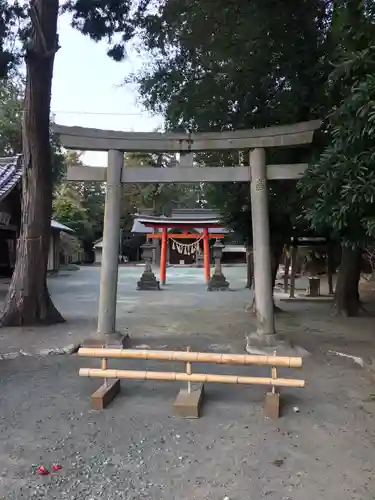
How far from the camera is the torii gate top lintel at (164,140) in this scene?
690 cm

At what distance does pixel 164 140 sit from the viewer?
7.02m

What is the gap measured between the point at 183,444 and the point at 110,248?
3697 mm

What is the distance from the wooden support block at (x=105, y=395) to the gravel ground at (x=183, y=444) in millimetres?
78

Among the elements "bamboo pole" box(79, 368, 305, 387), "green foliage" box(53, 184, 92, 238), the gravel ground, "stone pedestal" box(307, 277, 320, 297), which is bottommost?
the gravel ground

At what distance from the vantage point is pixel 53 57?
29.7 feet

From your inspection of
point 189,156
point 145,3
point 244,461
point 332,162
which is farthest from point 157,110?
point 244,461

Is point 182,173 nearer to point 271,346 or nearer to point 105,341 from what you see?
point 105,341

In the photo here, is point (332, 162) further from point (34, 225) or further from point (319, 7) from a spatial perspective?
point (34, 225)

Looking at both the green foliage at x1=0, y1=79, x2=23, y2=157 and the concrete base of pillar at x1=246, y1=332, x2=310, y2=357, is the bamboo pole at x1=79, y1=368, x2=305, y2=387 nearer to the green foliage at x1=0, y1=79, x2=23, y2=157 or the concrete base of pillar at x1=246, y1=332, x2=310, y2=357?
the concrete base of pillar at x1=246, y1=332, x2=310, y2=357

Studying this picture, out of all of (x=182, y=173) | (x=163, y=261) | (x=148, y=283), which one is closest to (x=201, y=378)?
(x=182, y=173)

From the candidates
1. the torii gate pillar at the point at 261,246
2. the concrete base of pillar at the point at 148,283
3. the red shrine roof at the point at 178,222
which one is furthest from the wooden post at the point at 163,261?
the torii gate pillar at the point at 261,246

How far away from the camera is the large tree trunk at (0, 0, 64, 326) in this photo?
872 centimetres

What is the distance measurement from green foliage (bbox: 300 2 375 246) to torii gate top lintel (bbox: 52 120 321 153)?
7.06 ft

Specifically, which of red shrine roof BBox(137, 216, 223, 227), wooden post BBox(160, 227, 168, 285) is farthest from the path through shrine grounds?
red shrine roof BBox(137, 216, 223, 227)
